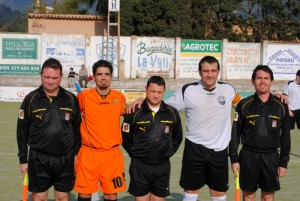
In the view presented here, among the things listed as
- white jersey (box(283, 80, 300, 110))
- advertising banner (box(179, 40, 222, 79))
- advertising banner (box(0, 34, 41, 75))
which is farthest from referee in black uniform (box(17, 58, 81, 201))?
advertising banner (box(179, 40, 222, 79))

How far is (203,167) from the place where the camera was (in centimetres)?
A: 684

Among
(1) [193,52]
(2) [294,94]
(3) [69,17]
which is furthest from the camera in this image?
(3) [69,17]

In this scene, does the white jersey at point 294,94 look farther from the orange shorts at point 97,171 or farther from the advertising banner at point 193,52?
the advertising banner at point 193,52

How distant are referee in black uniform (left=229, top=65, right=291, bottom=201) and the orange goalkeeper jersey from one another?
1.35 m

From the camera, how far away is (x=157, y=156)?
6.56 m

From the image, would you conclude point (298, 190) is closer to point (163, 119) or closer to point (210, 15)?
point (163, 119)

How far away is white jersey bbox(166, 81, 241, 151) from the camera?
675 cm

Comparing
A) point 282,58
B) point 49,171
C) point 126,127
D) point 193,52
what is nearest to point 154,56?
point 193,52

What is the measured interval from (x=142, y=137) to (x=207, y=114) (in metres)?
0.82

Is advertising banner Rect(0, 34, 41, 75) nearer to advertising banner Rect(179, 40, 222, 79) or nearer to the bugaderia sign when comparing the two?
the bugaderia sign

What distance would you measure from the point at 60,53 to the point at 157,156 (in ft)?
108

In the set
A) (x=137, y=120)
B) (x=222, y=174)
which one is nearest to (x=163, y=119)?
(x=137, y=120)

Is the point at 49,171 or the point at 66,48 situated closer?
the point at 49,171

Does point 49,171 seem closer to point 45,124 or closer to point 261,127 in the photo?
point 45,124
